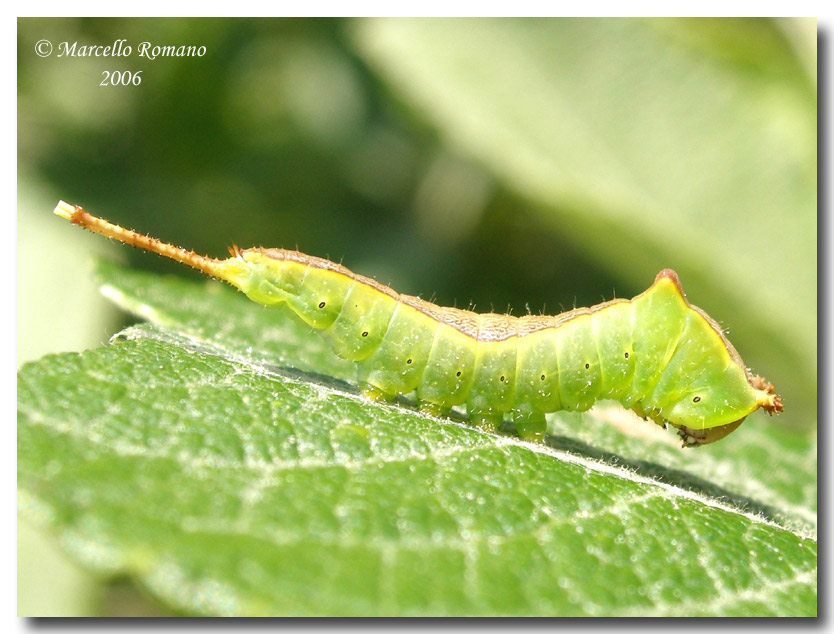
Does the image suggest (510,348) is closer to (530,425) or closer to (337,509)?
(530,425)

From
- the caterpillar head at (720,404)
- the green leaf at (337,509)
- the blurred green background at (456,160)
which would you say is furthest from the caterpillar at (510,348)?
the blurred green background at (456,160)

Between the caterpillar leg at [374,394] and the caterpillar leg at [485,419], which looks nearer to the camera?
the caterpillar leg at [374,394]

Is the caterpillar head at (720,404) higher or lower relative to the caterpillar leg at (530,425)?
higher

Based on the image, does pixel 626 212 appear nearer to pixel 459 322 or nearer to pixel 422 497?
pixel 459 322

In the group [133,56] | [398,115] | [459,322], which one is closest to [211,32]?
[133,56]

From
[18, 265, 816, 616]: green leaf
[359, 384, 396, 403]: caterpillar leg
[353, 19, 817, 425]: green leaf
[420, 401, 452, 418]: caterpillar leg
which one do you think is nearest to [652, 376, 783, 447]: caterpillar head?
[18, 265, 816, 616]: green leaf

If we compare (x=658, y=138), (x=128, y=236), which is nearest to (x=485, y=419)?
(x=128, y=236)

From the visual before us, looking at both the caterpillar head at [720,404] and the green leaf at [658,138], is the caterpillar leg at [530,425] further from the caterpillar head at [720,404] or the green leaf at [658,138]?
the green leaf at [658,138]
